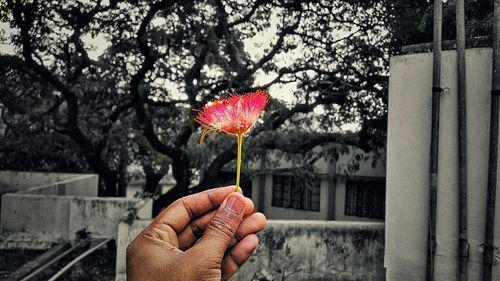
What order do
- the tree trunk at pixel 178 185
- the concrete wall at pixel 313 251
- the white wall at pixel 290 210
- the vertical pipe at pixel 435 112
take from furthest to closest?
the white wall at pixel 290 210 < the tree trunk at pixel 178 185 < the concrete wall at pixel 313 251 < the vertical pipe at pixel 435 112

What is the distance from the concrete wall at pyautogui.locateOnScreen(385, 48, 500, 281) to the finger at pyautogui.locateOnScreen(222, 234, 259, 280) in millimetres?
3750

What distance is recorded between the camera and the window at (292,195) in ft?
57.0

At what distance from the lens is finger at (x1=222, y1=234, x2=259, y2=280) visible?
5.86 ft

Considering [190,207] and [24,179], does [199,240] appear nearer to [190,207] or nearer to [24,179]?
[190,207]

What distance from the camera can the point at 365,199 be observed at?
16312 mm

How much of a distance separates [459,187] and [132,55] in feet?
23.2

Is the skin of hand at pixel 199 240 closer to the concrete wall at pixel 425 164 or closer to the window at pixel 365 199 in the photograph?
the concrete wall at pixel 425 164

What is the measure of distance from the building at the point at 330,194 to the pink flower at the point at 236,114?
1349 cm

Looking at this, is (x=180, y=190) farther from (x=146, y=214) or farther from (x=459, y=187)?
(x=459, y=187)

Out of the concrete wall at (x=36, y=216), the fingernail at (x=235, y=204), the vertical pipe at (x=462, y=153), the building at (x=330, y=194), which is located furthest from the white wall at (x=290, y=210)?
the fingernail at (x=235, y=204)

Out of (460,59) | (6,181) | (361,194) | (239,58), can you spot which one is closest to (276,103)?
(239,58)

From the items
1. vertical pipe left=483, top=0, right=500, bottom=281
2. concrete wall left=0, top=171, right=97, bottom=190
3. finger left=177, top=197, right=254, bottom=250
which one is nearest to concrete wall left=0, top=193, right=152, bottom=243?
concrete wall left=0, top=171, right=97, bottom=190

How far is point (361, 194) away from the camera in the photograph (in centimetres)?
1641

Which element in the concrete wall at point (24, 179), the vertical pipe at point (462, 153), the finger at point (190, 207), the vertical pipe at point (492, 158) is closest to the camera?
the finger at point (190, 207)
